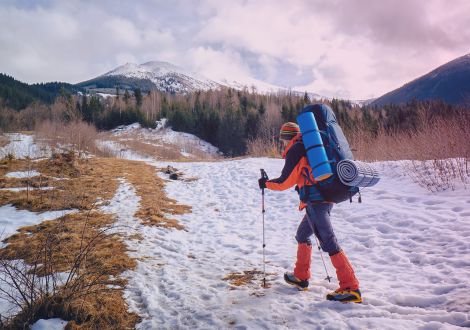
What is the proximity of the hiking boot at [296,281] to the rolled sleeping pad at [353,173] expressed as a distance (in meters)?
1.55

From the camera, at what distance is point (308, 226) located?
3986 mm

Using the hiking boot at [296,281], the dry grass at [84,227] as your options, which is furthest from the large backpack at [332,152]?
the dry grass at [84,227]

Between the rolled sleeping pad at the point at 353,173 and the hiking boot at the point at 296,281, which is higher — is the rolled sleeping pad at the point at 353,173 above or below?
above

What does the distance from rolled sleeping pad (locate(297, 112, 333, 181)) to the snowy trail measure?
1529mm

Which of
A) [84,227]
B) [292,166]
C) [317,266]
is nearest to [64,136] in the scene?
[84,227]

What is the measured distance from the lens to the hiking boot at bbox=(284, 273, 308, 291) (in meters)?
4.00

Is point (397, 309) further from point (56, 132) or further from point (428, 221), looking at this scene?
point (56, 132)

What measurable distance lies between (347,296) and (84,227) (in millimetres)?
3193

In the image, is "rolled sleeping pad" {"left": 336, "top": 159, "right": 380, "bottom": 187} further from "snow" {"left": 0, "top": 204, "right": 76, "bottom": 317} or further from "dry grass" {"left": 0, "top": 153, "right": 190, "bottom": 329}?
"snow" {"left": 0, "top": 204, "right": 76, "bottom": 317}

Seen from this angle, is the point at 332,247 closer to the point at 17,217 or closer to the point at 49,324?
the point at 49,324

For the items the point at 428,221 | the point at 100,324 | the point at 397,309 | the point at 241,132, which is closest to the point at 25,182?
the point at 100,324

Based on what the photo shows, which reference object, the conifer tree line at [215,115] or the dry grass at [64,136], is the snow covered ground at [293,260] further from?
the conifer tree line at [215,115]

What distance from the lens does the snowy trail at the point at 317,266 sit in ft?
10.6

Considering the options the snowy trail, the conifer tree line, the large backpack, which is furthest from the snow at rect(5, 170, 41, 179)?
the conifer tree line
